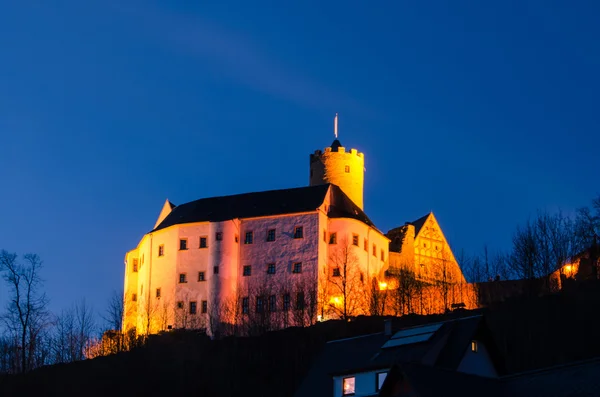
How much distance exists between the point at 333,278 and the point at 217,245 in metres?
10.6

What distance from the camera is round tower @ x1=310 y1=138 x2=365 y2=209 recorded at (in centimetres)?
10438

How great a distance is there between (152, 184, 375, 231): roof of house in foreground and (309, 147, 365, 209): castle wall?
490cm

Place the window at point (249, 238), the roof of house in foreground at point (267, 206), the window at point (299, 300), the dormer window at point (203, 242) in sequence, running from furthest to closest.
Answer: the roof of house in foreground at point (267, 206), the dormer window at point (203, 242), the window at point (249, 238), the window at point (299, 300)

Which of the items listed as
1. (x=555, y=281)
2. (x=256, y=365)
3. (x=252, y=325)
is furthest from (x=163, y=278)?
(x=555, y=281)

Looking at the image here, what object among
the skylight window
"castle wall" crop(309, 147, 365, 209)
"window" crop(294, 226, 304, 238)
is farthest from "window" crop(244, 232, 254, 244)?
the skylight window

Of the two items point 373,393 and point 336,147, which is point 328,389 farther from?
point 336,147

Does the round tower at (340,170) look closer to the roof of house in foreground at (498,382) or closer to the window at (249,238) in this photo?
the window at (249,238)

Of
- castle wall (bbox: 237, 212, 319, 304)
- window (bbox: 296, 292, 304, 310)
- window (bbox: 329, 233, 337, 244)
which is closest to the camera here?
window (bbox: 296, 292, 304, 310)

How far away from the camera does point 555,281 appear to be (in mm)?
81625

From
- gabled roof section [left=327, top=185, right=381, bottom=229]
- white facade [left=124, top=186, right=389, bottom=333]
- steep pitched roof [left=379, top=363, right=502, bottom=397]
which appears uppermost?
gabled roof section [left=327, top=185, right=381, bottom=229]

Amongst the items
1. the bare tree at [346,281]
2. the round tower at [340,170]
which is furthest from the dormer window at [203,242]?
the round tower at [340,170]

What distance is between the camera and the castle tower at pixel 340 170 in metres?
104

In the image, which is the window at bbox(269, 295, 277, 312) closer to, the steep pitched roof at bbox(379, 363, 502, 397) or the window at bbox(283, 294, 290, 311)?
the window at bbox(283, 294, 290, 311)

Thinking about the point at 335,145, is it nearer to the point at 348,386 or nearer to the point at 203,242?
the point at 203,242
